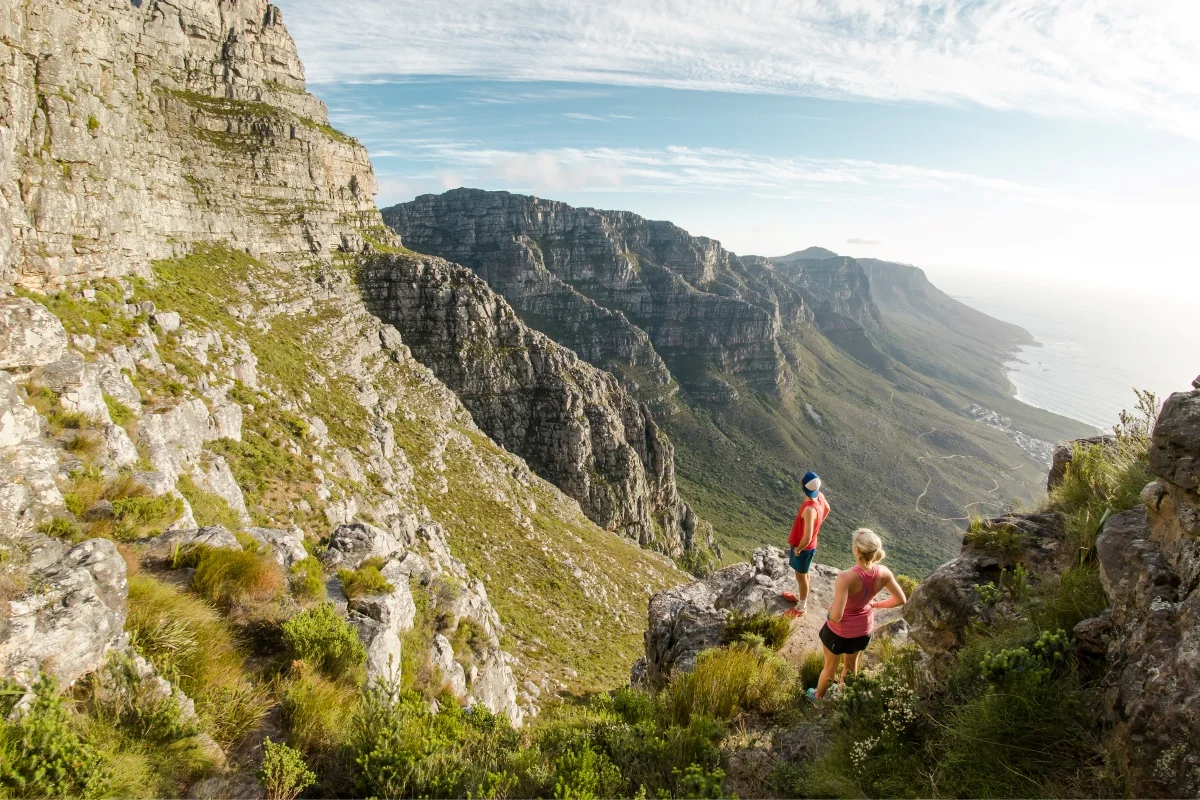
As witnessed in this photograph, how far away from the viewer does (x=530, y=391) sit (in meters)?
81.1

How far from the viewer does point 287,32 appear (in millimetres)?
67438

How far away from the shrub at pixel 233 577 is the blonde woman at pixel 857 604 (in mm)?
8871

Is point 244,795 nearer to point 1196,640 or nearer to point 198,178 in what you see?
point 1196,640

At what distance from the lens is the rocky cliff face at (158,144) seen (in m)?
21.7

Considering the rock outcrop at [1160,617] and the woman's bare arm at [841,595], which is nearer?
the rock outcrop at [1160,617]

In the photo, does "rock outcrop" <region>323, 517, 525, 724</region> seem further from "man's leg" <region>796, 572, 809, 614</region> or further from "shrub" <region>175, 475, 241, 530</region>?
"man's leg" <region>796, 572, 809, 614</region>

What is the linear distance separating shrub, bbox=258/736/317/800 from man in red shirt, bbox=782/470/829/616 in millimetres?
7874

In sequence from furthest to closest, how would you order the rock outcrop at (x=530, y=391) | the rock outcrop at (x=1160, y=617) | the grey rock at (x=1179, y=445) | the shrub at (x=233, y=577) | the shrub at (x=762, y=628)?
the rock outcrop at (x=530, y=391)
the shrub at (x=762, y=628)
the shrub at (x=233, y=577)
the grey rock at (x=1179, y=445)
the rock outcrop at (x=1160, y=617)

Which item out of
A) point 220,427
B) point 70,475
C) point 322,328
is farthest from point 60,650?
point 322,328

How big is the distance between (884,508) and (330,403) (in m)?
148

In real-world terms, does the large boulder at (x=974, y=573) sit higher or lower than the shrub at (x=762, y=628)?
higher

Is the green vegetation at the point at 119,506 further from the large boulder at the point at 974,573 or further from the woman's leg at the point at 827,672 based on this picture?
the large boulder at the point at 974,573

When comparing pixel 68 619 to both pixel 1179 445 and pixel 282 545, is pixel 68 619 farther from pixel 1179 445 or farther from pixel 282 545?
pixel 1179 445

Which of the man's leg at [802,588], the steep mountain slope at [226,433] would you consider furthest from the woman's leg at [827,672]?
the steep mountain slope at [226,433]
